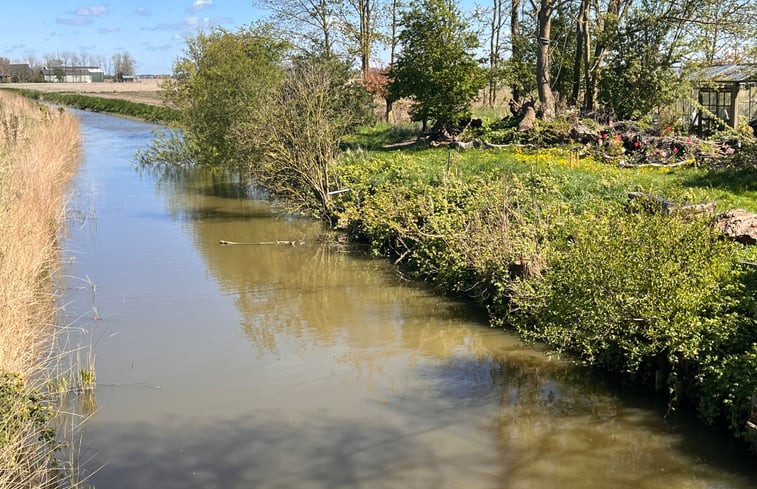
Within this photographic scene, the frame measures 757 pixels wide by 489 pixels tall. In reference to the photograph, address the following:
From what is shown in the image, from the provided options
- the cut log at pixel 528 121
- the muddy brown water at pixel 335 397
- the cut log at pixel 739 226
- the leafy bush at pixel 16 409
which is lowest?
the muddy brown water at pixel 335 397

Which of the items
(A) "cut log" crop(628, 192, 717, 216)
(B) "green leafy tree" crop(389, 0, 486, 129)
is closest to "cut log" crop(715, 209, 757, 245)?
(A) "cut log" crop(628, 192, 717, 216)

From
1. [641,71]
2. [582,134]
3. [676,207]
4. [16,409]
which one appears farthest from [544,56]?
[16,409]

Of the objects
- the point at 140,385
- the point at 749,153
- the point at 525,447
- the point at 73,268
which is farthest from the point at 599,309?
the point at 73,268

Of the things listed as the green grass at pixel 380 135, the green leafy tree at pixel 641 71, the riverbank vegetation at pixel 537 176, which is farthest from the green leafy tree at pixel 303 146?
the green leafy tree at pixel 641 71

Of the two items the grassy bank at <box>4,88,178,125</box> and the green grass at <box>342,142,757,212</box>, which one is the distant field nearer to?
the grassy bank at <box>4,88,178,125</box>

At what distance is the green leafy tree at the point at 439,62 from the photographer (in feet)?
89.8

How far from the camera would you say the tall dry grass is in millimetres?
7027

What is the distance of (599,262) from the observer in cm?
984

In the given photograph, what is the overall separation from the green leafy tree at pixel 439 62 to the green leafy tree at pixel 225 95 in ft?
15.2

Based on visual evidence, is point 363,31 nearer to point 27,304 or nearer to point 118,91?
point 27,304

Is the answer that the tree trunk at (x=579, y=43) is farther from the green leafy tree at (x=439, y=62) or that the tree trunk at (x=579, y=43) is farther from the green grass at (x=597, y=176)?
the green grass at (x=597, y=176)

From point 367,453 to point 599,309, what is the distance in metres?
3.26

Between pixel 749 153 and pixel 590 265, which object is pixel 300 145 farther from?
pixel 590 265

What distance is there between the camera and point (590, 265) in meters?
9.91
